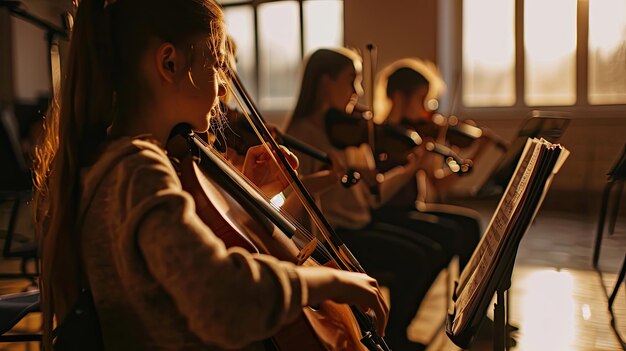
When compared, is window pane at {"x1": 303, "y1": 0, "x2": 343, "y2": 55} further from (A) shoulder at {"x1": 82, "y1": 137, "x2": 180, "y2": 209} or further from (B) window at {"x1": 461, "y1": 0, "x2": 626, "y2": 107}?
(A) shoulder at {"x1": 82, "y1": 137, "x2": 180, "y2": 209}

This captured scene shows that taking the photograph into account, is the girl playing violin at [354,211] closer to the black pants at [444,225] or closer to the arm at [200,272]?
the black pants at [444,225]

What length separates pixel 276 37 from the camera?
4559 mm

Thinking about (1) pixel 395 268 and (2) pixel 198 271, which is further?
(1) pixel 395 268

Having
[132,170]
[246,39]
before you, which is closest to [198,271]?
[132,170]

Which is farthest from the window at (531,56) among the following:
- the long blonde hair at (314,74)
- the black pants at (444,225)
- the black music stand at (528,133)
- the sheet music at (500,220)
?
the sheet music at (500,220)

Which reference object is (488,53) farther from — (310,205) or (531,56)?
(310,205)

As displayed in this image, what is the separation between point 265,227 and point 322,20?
10.1ft

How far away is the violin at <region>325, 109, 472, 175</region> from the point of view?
8.02 feet

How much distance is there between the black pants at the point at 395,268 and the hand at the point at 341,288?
131 centimetres

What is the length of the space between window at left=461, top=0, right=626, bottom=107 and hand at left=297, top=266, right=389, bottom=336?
168 inches

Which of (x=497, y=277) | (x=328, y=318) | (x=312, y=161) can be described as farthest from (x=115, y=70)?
(x=312, y=161)

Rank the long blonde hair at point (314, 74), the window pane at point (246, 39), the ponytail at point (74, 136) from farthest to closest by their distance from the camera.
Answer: the window pane at point (246, 39) < the long blonde hair at point (314, 74) < the ponytail at point (74, 136)

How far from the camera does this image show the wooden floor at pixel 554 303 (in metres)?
2.23

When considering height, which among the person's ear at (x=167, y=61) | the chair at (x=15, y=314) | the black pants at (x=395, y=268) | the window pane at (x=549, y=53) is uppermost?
the window pane at (x=549, y=53)
